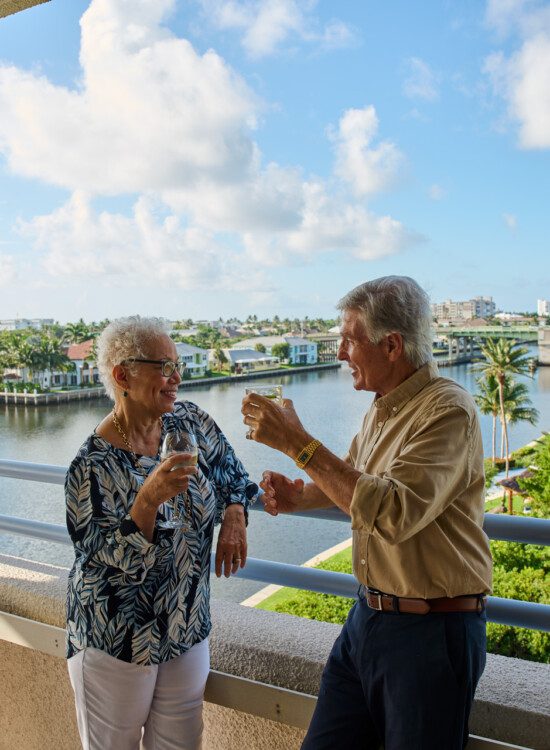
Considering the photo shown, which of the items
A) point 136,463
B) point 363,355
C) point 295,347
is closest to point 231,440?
point 295,347

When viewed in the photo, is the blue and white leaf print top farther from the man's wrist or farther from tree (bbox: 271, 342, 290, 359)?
tree (bbox: 271, 342, 290, 359)

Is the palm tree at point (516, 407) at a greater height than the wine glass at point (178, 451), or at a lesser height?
lesser

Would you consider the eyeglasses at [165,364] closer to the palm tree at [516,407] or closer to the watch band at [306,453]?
the watch band at [306,453]

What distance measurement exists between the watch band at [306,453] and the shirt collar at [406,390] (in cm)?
18

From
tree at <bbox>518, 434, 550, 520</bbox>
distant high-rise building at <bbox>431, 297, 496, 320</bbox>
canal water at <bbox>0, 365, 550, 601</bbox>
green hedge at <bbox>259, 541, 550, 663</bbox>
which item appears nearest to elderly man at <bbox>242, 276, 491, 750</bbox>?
green hedge at <bbox>259, 541, 550, 663</bbox>

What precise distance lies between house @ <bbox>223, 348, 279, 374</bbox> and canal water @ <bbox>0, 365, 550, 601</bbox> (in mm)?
1284

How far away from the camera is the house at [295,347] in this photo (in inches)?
1028

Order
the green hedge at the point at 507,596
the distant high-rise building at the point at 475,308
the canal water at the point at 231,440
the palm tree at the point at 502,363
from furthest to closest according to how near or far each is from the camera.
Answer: the palm tree at the point at 502,363, the canal water at the point at 231,440, the distant high-rise building at the point at 475,308, the green hedge at the point at 507,596

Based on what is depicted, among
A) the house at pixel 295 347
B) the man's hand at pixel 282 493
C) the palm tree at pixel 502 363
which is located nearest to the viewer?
the man's hand at pixel 282 493

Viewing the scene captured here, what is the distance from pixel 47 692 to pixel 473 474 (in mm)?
1476

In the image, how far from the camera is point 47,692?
1910 millimetres

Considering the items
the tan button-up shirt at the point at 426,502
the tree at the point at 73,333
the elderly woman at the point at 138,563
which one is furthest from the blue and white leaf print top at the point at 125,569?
the tree at the point at 73,333

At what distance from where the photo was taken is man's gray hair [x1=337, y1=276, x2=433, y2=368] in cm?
125

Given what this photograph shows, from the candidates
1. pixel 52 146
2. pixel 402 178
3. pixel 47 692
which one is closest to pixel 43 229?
pixel 52 146
